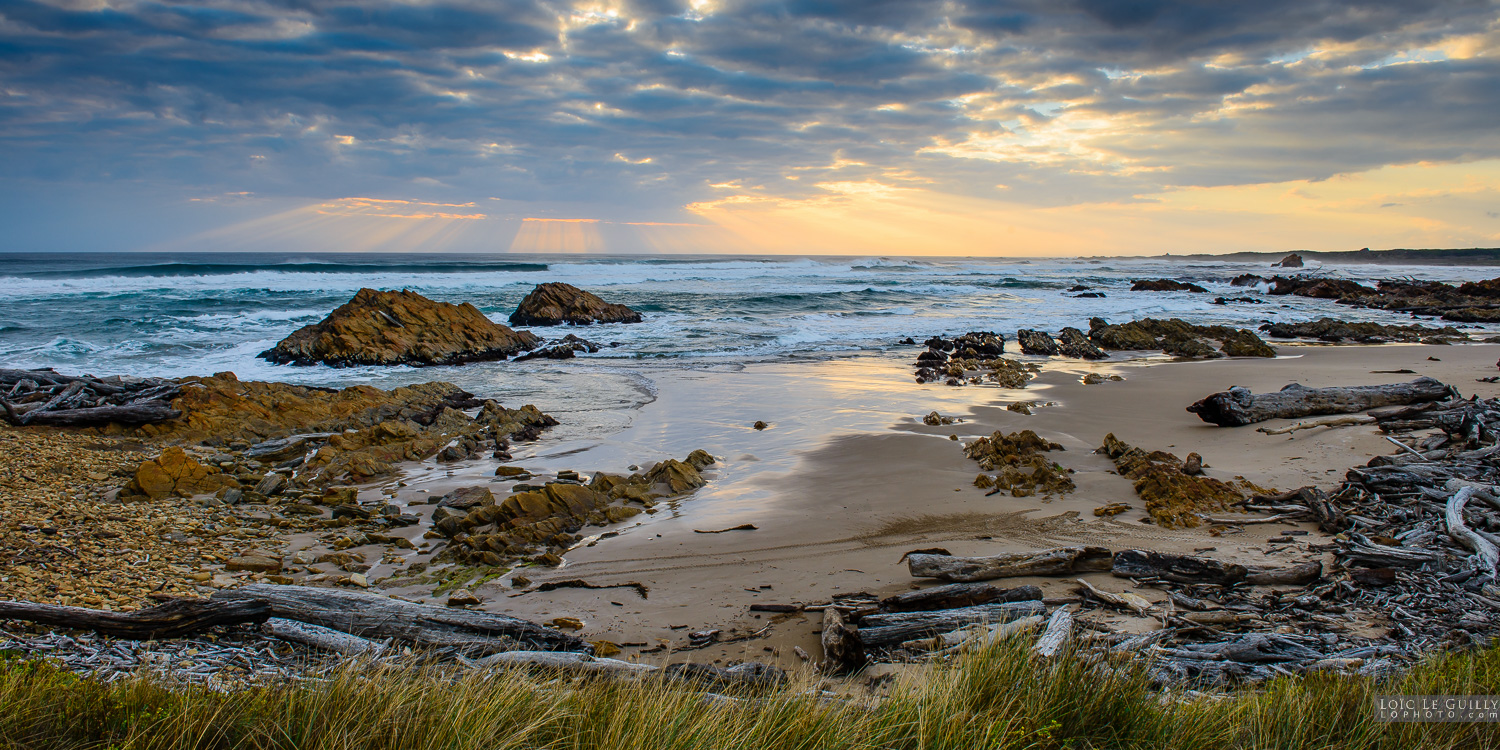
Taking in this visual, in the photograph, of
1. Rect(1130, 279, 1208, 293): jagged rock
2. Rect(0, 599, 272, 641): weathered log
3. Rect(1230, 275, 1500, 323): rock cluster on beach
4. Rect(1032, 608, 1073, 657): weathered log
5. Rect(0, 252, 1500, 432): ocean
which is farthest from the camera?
Rect(1130, 279, 1208, 293): jagged rock

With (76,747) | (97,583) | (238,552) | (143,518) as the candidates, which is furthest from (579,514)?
(76,747)

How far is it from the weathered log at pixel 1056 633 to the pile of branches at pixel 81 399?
9.99m

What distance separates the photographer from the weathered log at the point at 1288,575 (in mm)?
3988

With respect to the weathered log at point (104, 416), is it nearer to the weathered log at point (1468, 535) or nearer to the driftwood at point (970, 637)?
the driftwood at point (970, 637)

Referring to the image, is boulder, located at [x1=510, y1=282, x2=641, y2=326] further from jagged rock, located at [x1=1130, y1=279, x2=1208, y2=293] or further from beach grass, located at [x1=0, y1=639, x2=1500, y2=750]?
jagged rock, located at [x1=1130, y1=279, x2=1208, y2=293]

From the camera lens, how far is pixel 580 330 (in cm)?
2273

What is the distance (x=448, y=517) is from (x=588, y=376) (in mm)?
8432

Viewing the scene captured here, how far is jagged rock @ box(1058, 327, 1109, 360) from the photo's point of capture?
16036 millimetres

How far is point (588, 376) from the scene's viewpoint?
1394cm

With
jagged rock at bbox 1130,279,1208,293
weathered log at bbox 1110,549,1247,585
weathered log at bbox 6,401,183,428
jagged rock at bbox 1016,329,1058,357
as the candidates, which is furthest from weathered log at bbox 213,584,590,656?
jagged rock at bbox 1130,279,1208,293

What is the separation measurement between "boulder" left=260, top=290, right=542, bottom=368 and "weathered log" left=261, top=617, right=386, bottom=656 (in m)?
13.9

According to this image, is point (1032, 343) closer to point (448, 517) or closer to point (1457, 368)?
point (1457, 368)

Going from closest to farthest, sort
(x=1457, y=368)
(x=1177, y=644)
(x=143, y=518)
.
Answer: (x=1177, y=644), (x=143, y=518), (x=1457, y=368)

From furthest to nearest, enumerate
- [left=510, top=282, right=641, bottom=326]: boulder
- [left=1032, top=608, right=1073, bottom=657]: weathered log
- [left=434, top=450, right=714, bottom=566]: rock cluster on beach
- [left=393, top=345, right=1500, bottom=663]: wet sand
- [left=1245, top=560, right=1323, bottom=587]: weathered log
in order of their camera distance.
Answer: [left=510, top=282, right=641, bottom=326]: boulder < [left=434, top=450, right=714, bottom=566]: rock cluster on beach < [left=393, top=345, right=1500, bottom=663]: wet sand < [left=1245, top=560, right=1323, bottom=587]: weathered log < [left=1032, top=608, right=1073, bottom=657]: weathered log
